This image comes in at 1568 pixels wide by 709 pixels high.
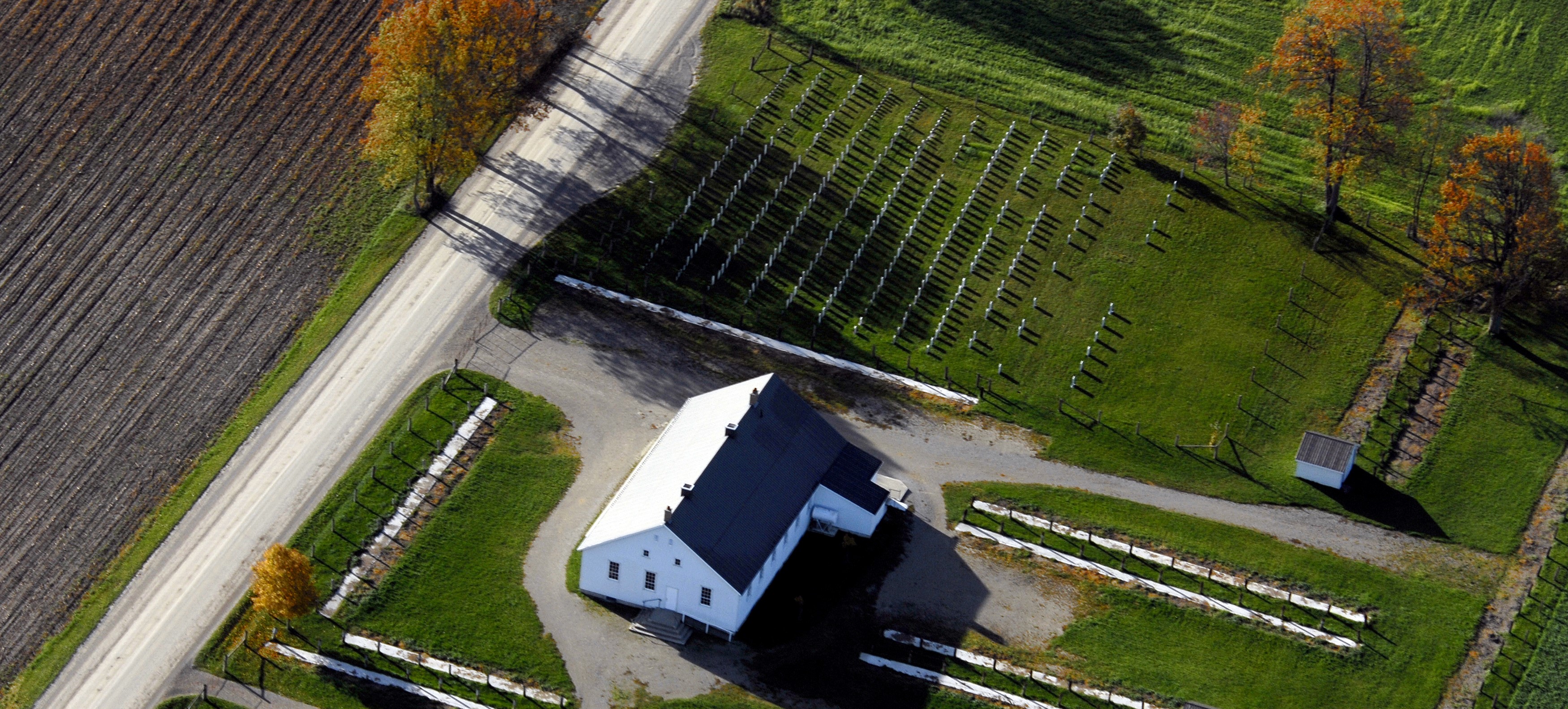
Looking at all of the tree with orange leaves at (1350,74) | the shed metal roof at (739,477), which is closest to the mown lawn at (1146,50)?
the tree with orange leaves at (1350,74)

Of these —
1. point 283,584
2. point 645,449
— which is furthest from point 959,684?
point 283,584

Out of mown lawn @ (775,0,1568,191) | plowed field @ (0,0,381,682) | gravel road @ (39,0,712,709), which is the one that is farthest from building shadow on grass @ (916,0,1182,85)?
plowed field @ (0,0,381,682)

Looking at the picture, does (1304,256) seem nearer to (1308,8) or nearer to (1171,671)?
(1308,8)

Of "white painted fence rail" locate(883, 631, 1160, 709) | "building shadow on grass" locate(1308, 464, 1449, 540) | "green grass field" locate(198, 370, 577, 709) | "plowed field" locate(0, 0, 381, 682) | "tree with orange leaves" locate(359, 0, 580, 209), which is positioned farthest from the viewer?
"tree with orange leaves" locate(359, 0, 580, 209)

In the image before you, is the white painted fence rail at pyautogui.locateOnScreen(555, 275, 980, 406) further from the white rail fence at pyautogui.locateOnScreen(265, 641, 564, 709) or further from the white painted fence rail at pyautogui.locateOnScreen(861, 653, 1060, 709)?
the white rail fence at pyautogui.locateOnScreen(265, 641, 564, 709)

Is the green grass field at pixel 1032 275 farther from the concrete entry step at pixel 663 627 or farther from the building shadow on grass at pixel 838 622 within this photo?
the concrete entry step at pixel 663 627

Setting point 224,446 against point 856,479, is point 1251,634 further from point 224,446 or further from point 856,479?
point 224,446
